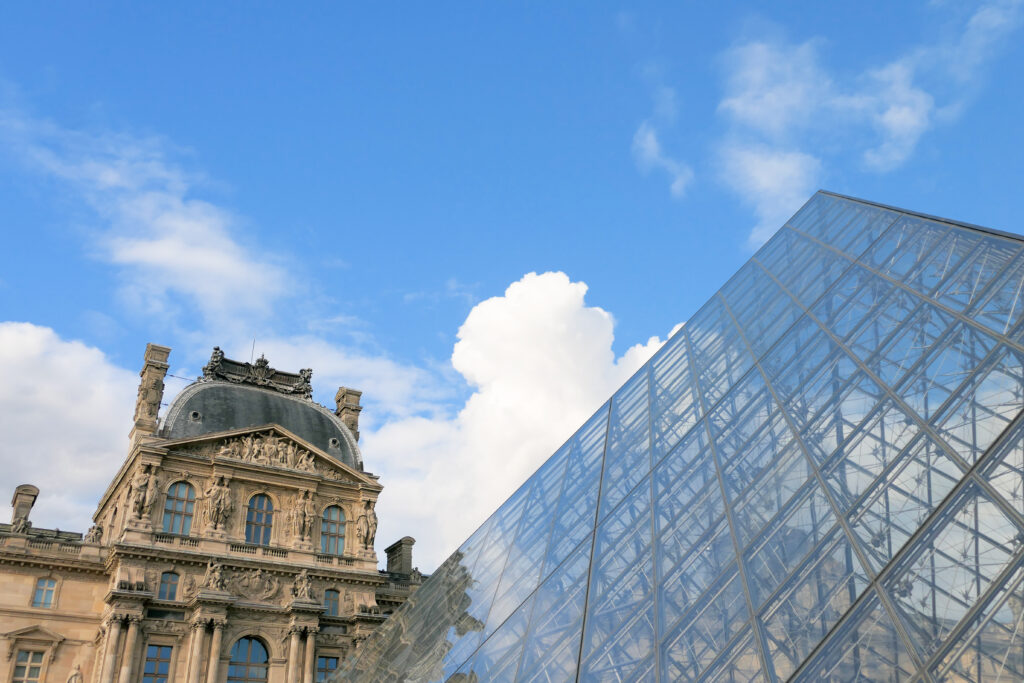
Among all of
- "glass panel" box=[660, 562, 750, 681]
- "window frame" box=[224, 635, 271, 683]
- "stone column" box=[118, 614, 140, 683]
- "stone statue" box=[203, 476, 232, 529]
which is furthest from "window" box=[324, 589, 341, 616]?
"glass panel" box=[660, 562, 750, 681]

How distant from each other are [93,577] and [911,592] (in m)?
34.9

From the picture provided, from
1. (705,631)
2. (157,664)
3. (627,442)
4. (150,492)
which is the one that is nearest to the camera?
(705,631)

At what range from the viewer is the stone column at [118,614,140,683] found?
32438 mm

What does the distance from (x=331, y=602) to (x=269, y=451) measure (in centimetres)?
709

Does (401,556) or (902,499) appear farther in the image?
(401,556)

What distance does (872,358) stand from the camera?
11391 mm

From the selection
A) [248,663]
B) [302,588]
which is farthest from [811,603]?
[248,663]

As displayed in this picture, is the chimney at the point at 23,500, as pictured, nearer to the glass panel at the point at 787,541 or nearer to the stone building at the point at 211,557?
the stone building at the point at 211,557

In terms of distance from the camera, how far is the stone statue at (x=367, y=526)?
132ft

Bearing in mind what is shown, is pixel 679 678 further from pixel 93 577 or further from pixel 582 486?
pixel 93 577

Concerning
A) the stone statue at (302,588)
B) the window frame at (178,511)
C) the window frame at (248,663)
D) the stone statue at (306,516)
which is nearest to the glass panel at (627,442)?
the stone statue at (302,588)

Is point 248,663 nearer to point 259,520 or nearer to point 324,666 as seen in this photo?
point 324,666

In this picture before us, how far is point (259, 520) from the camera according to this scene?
126 feet

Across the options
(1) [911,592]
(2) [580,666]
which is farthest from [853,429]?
(2) [580,666]
